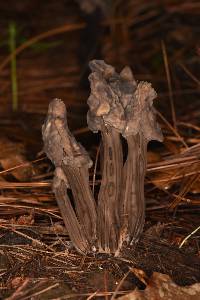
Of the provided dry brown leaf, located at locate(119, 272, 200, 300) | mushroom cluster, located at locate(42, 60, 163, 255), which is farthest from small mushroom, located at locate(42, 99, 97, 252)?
dry brown leaf, located at locate(119, 272, 200, 300)

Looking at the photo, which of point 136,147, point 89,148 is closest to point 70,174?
point 136,147

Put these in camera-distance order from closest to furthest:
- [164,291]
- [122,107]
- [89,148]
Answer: [164,291] < [122,107] < [89,148]

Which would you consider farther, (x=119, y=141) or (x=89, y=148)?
(x=89, y=148)

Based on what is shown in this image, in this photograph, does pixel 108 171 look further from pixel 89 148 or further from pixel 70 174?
pixel 89 148

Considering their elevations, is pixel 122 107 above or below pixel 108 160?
above

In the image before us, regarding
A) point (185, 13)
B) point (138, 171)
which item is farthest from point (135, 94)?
point (185, 13)

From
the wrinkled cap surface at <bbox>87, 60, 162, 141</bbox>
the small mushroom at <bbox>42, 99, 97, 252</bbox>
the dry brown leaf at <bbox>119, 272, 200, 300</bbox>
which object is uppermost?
the wrinkled cap surface at <bbox>87, 60, 162, 141</bbox>

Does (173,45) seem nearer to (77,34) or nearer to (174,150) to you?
(77,34)

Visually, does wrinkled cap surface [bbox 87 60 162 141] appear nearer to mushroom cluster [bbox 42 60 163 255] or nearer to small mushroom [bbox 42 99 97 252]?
mushroom cluster [bbox 42 60 163 255]
